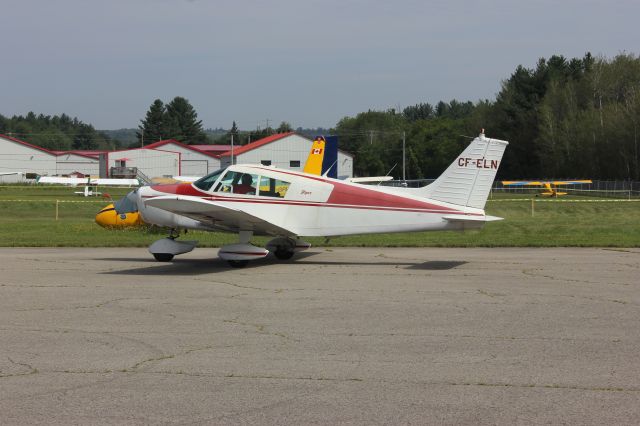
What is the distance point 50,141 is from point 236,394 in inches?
7762

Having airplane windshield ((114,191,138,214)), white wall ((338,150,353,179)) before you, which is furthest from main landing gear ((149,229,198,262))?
white wall ((338,150,353,179))

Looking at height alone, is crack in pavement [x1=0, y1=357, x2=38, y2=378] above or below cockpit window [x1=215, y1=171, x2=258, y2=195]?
below

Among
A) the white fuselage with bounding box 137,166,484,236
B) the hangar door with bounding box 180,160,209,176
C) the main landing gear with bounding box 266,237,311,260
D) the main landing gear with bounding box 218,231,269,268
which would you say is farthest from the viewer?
the hangar door with bounding box 180,160,209,176

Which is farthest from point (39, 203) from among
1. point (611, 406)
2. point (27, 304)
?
point (611, 406)

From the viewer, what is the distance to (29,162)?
368ft

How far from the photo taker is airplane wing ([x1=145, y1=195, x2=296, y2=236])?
577 inches

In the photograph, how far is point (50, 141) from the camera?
633ft

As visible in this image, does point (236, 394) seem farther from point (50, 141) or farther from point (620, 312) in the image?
point (50, 141)

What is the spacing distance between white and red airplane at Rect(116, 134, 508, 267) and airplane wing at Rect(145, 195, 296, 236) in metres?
0.02

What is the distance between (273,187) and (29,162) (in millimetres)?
103210

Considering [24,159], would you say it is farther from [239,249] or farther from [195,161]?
[239,249]

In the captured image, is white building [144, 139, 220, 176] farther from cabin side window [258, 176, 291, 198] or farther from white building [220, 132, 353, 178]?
cabin side window [258, 176, 291, 198]

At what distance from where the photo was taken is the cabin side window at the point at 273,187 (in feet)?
53.6

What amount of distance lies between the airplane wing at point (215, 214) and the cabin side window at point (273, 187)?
68 centimetres
